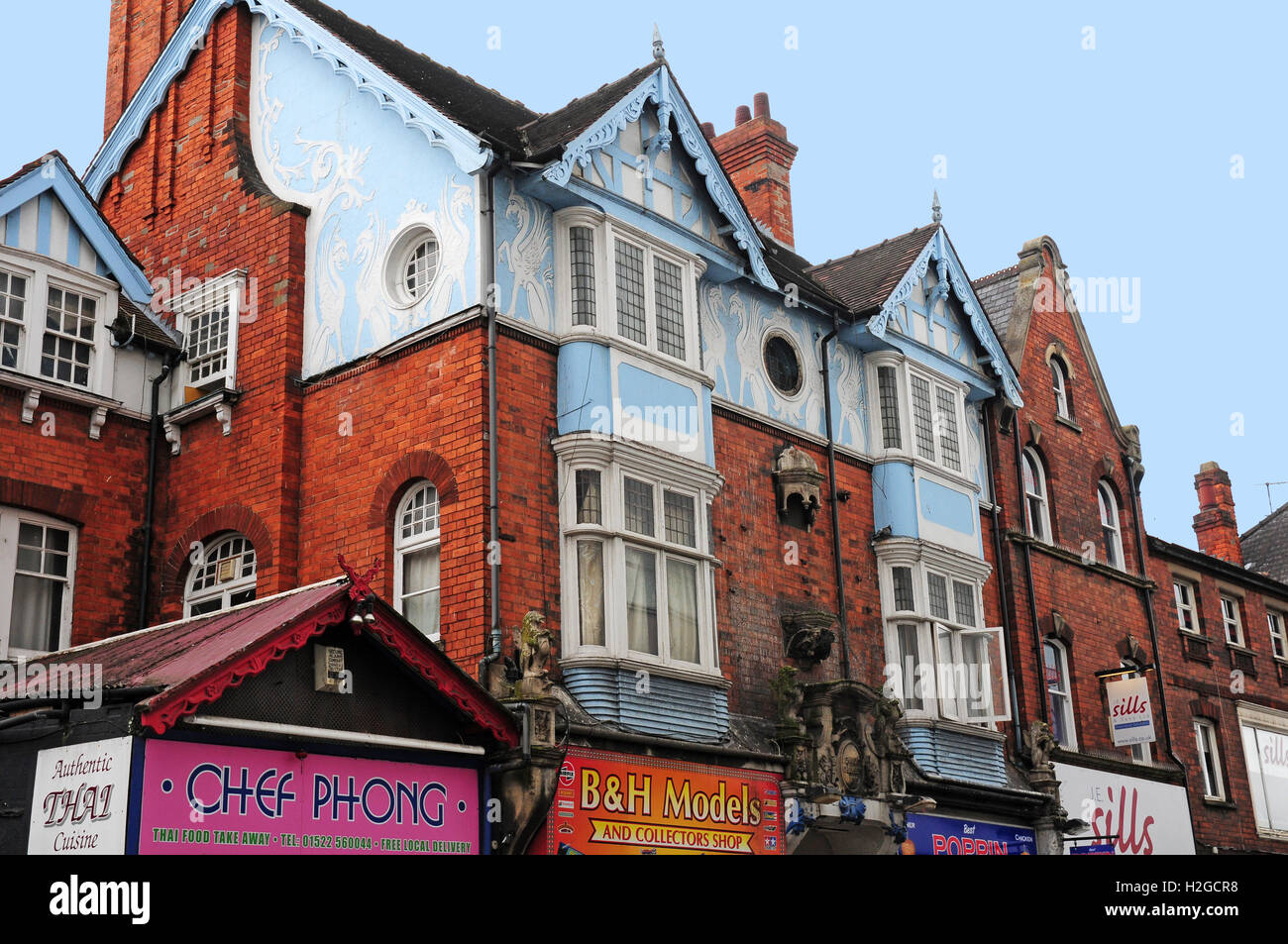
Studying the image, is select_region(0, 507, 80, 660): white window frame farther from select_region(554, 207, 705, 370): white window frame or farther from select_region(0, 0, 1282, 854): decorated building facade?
select_region(554, 207, 705, 370): white window frame

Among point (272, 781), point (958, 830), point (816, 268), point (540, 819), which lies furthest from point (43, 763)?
point (816, 268)

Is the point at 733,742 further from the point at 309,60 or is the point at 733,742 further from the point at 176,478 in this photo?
the point at 309,60

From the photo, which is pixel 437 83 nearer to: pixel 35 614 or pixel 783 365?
pixel 783 365

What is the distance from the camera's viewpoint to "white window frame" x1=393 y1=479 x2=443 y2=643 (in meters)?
16.4

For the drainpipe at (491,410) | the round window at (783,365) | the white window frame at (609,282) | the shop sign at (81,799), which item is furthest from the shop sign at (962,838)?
the shop sign at (81,799)

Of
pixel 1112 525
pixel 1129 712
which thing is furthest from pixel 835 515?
pixel 1112 525

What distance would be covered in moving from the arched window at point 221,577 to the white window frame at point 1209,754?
1877 cm

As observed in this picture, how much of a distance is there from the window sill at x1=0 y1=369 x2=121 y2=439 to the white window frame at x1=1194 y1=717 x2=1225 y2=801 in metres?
20.6

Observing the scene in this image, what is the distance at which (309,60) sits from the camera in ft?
65.9

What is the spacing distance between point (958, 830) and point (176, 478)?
11.7 metres

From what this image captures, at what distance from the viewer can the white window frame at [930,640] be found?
21.2 meters

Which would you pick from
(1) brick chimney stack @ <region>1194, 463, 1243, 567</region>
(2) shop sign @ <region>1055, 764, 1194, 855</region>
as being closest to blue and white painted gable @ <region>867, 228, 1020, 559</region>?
(2) shop sign @ <region>1055, 764, 1194, 855</region>

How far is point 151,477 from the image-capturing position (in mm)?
19406

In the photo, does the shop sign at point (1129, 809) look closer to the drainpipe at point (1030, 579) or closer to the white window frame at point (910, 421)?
the drainpipe at point (1030, 579)
